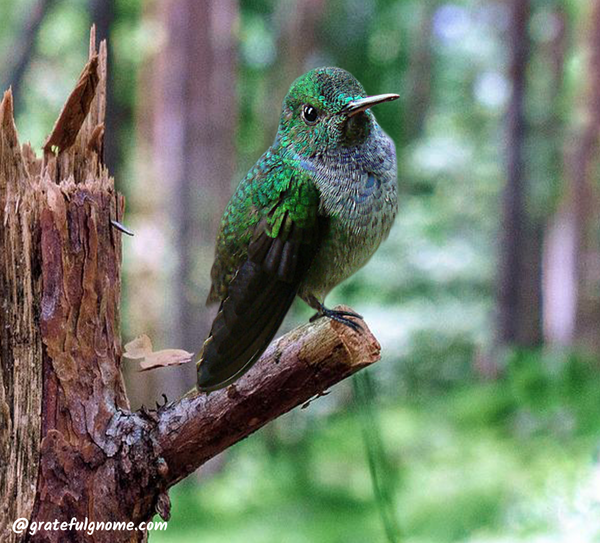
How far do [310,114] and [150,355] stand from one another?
0.53 m

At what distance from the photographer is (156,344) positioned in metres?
3.96

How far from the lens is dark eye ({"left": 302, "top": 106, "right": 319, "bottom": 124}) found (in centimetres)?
140

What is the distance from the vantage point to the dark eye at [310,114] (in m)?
1.40

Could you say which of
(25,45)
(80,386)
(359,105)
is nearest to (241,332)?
(80,386)

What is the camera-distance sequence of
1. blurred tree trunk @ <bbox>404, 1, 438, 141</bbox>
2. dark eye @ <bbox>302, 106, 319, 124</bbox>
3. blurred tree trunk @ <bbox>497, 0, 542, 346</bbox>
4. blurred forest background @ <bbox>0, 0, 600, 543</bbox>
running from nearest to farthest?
dark eye @ <bbox>302, 106, 319, 124</bbox>, blurred forest background @ <bbox>0, 0, 600, 543</bbox>, blurred tree trunk @ <bbox>497, 0, 542, 346</bbox>, blurred tree trunk @ <bbox>404, 1, 438, 141</bbox>

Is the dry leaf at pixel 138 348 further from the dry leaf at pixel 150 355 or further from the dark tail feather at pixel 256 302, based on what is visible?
the dark tail feather at pixel 256 302

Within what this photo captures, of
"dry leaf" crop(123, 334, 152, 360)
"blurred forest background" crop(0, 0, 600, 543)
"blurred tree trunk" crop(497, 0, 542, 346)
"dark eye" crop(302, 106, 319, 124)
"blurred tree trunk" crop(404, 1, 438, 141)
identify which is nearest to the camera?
"dry leaf" crop(123, 334, 152, 360)

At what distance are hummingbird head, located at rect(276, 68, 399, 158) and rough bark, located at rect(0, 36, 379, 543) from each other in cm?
38

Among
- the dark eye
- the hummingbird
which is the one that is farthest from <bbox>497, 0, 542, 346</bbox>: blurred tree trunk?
the dark eye

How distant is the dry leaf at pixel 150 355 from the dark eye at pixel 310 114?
49 cm

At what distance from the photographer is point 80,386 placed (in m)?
1.21

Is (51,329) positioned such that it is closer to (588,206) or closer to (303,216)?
(303,216)

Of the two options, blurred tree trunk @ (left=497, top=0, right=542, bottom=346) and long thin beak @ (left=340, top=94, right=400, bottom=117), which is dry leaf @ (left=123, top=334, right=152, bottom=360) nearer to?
long thin beak @ (left=340, top=94, right=400, bottom=117)

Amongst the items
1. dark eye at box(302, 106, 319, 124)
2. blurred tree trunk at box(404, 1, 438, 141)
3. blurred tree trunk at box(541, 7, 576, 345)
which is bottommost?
blurred tree trunk at box(541, 7, 576, 345)
